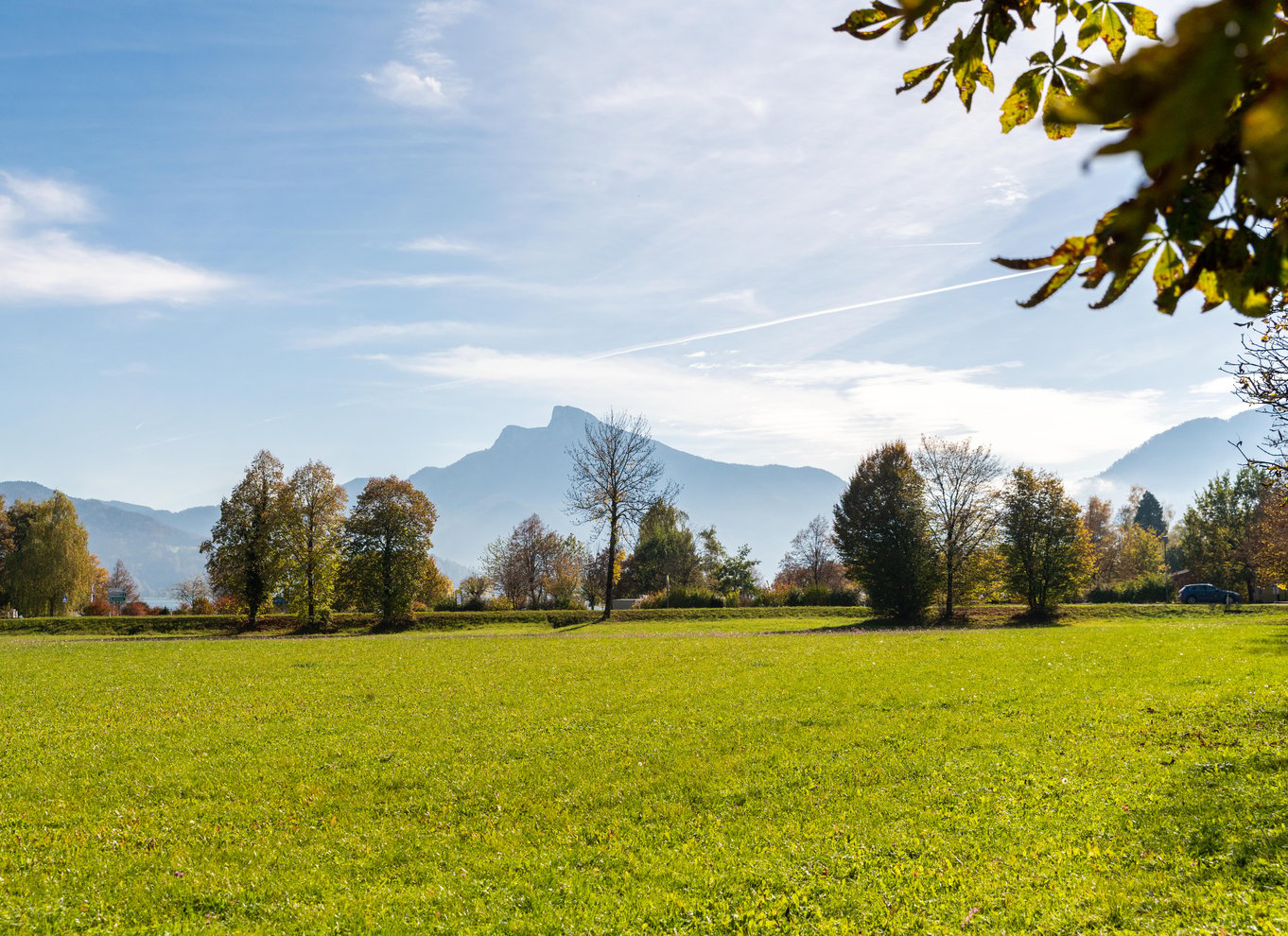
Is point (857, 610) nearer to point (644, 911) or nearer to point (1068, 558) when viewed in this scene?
point (1068, 558)

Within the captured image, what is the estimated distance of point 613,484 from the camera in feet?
168

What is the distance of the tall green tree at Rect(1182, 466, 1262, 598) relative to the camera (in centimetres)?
5838

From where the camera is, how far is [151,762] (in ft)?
39.1

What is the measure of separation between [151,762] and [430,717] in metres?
4.62

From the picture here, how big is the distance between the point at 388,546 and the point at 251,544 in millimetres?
7927

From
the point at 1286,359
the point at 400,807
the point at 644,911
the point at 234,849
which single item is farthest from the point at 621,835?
the point at 1286,359

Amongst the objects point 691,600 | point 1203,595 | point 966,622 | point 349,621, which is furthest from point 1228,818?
point 1203,595

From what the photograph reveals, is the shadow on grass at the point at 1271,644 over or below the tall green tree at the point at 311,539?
below

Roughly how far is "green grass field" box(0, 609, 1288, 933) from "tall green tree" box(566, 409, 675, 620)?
33.0 metres

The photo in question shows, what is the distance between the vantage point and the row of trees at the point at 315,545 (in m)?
44.7

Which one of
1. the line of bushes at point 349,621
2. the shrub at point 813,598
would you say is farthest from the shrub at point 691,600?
the line of bushes at point 349,621

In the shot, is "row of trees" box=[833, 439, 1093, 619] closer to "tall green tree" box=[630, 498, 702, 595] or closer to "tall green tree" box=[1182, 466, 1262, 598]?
"tall green tree" box=[1182, 466, 1262, 598]

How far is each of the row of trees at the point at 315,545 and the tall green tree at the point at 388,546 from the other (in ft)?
0.19

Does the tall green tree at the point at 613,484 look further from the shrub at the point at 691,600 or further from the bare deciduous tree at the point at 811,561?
the bare deciduous tree at the point at 811,561
